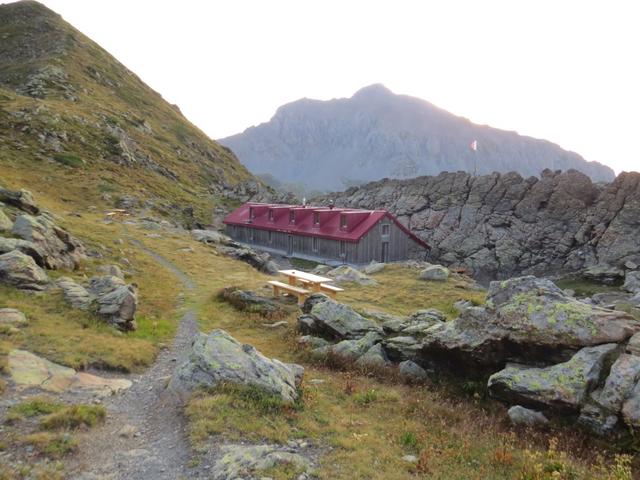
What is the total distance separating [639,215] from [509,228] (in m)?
13.4

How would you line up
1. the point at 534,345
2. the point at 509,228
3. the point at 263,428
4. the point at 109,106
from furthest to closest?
the point at 109,106 < the point at 509,228 < the point at 534,345 < the point at 263,428

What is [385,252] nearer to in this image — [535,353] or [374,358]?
[374,358]

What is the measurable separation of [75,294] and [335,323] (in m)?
11.1

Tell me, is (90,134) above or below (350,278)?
above

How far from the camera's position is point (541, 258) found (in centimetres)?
5222

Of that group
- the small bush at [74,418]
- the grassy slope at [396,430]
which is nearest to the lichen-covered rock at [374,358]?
the grassy slope at [396,430]

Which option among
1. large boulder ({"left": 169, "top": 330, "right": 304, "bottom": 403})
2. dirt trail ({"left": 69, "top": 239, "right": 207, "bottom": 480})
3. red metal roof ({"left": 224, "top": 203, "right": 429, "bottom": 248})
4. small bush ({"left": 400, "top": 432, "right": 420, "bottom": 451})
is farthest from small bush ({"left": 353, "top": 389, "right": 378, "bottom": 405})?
red metal roof ({"left": 224, "top": 203, "right": 429, "bottom": 248})

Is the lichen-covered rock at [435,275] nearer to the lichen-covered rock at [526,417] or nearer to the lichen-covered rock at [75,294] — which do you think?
the lichen-covered rock at [526,417]

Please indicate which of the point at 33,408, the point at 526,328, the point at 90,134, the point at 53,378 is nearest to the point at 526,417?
the point at 526,328

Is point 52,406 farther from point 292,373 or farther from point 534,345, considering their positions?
point 534,345

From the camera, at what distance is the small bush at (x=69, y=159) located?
69.8m

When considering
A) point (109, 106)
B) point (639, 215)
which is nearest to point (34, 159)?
point (109, 106)

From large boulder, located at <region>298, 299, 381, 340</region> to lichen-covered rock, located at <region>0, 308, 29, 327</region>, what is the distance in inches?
420

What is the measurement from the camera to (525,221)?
54.9 metres
